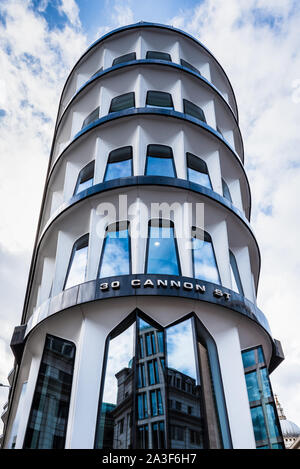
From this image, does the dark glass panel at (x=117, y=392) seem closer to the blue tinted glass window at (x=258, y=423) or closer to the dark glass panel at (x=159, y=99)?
the blue tinted glass window at (x=258, y=423)

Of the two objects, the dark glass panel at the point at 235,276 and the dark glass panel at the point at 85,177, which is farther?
the dark glass panel at the point at 85,177

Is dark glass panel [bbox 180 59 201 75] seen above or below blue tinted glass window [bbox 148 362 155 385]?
above

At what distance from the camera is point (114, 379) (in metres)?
13.9

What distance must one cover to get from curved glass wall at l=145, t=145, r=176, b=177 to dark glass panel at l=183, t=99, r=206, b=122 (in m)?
4.18

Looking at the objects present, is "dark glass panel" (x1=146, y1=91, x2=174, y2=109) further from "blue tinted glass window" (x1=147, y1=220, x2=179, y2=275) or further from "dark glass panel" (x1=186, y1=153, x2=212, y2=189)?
"blue tinted glass window" (x1=147, y1=220, x2=179, y2=275)

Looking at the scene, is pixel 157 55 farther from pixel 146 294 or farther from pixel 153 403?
pixel 153 403

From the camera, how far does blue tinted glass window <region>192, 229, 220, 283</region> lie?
54.8 feet

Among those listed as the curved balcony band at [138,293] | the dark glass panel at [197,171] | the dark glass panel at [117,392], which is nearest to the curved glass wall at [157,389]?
the dark glass panel at [117,392]

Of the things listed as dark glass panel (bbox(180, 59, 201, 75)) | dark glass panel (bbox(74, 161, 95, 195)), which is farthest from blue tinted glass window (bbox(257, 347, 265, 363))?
dark glass panel (bbox(180, 59, 201, 75))

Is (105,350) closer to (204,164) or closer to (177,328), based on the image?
(177,328)

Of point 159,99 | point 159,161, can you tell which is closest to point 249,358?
point 159,161

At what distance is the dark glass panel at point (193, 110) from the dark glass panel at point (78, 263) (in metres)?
10.1

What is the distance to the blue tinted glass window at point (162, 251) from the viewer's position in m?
16.1

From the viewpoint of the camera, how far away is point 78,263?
17.8 m
